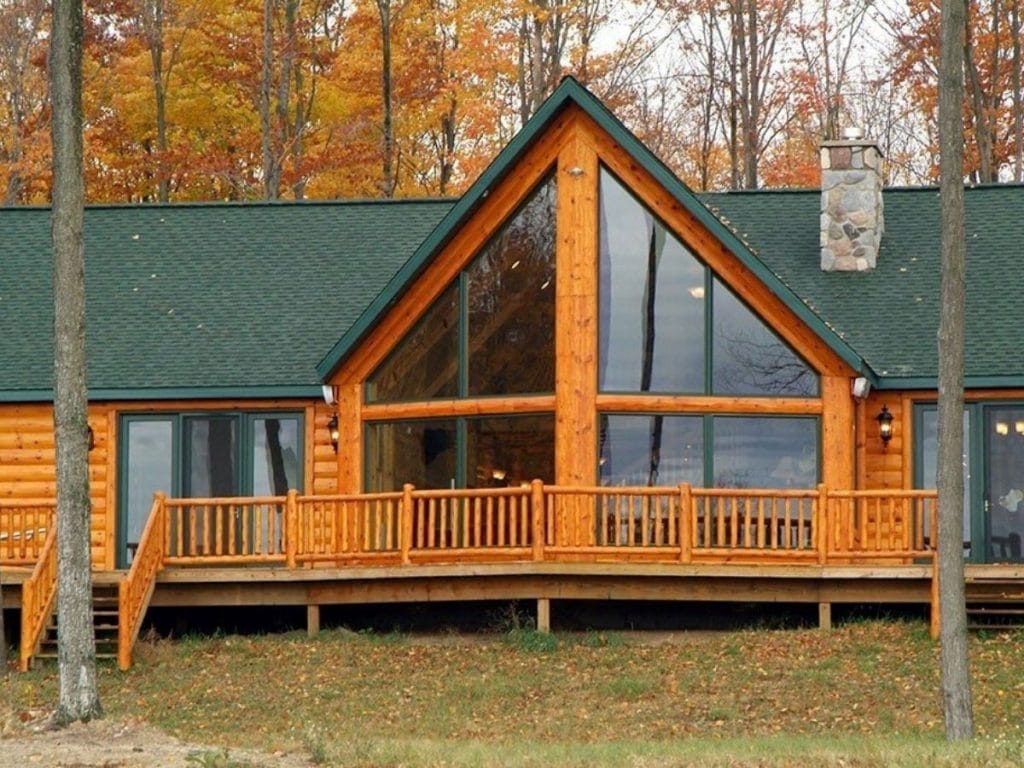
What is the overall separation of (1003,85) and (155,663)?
2460cm

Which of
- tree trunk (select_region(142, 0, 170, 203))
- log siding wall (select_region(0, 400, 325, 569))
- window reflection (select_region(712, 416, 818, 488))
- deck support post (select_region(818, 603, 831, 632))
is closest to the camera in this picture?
deck support post (select_region(818, 603, 831, 632))

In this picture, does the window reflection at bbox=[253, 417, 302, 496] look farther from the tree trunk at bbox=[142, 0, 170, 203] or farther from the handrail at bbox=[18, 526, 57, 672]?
the tree trunk at bbox=[142, 0, 170, 203]

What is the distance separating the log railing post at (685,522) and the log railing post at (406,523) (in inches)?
121

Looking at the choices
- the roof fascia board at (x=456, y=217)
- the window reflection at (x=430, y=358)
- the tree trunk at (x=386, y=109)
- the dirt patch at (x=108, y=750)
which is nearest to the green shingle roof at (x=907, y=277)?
the roof fascia board at (x=456, y=217)

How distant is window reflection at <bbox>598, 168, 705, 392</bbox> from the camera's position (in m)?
21.9

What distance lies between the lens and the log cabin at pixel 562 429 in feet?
69.3

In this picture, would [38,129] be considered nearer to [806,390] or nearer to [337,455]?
[337,455]

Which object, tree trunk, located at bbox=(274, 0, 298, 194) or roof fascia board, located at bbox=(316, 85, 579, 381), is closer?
roof fascia board, located at bbox=(316, 85, 579, 381)

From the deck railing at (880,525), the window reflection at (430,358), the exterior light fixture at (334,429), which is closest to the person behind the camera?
the deck railing at (880,525)

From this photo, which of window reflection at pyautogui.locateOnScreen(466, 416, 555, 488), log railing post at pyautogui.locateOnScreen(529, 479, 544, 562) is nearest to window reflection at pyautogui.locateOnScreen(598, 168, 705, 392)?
window reflection at pyautogui.locateOnScreen(466, 416, 555, 488)

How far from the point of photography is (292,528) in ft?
71.3

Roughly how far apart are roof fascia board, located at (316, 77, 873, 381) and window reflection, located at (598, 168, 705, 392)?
61cm

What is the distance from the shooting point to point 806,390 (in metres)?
21.8

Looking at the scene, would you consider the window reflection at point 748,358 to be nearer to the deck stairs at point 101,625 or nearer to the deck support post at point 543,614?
the deck support post at point 543,614
